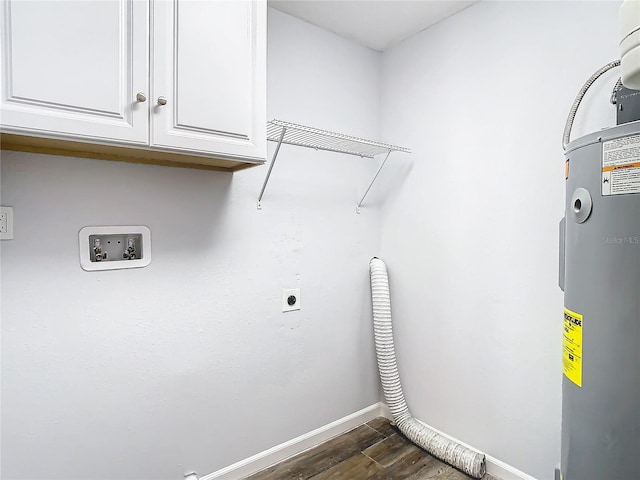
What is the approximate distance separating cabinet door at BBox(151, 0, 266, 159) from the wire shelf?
23 cm

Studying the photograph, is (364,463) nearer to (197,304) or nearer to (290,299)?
(290,299)

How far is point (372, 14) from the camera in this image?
Answer: 1.96 meters

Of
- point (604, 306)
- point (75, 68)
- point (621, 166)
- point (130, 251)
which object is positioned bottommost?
point (604, 306)

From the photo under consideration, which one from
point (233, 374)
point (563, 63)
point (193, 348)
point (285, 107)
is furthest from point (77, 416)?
point (563, 63)

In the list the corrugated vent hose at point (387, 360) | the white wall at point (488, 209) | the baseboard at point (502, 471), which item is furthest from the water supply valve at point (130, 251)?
the baseboard at point (502, 471)

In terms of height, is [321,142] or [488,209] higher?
[321,142]

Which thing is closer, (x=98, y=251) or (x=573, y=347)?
(x=573, y=347)

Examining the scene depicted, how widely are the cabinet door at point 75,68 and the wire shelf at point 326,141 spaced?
606mm

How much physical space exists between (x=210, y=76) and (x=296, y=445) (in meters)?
1.89

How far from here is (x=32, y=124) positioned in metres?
1.03

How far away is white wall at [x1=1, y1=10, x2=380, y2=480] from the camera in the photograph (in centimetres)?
134

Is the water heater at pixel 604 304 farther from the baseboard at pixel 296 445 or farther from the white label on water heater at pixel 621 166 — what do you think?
the baseboard at pixel 296 445

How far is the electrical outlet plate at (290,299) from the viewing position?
78.3 inches

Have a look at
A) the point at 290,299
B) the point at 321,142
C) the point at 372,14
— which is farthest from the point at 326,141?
the point at 290,299
